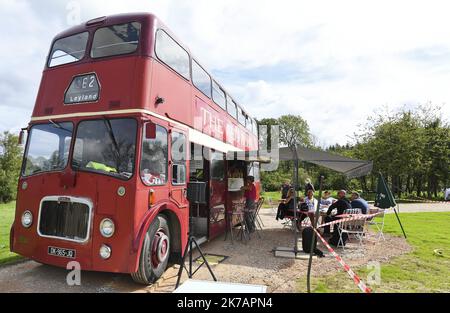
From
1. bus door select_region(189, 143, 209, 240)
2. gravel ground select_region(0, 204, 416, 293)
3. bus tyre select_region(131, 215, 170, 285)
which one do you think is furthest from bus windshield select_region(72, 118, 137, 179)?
bus door select_region(189, 143, 209, 240)

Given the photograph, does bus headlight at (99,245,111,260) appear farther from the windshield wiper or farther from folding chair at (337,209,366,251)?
folding chair at (337,209,366,251)

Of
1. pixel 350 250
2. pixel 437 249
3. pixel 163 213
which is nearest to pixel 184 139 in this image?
pixel 163 213

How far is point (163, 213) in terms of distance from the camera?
212 inches

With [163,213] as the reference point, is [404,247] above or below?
below

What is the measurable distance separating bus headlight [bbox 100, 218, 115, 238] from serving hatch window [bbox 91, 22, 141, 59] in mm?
2773

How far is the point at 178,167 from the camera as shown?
572 centimetres

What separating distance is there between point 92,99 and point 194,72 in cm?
257

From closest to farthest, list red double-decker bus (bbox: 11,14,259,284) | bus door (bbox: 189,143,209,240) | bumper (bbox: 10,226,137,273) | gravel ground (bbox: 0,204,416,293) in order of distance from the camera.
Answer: bumper (bbox: 10,226,137,273) < red double-decker bus (bbox: 11,14,259,284) < gravel ground (bbox: 0,204,416,293) < bus door (bbox: 189,143,209,240)

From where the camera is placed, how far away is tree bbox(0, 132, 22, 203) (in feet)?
81.8

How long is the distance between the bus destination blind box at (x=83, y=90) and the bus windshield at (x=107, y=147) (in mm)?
457

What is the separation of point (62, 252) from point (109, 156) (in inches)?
64.4

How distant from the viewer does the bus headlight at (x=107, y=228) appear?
173 inches

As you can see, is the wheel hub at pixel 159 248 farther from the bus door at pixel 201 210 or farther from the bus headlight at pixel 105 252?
the bus door at pixel 201 210
